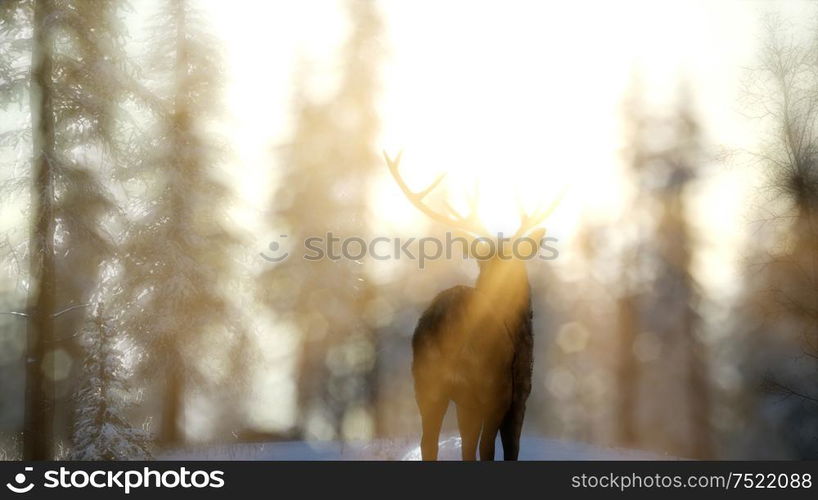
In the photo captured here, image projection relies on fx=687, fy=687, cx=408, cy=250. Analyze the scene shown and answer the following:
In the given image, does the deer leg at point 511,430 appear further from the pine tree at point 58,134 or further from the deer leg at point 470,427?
the pine tree at point 58,134

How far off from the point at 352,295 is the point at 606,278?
26.0ft

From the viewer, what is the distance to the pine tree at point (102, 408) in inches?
479

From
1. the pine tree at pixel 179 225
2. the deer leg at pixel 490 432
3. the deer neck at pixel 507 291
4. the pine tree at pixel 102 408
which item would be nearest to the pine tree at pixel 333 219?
the pine tree at pixel 179 225

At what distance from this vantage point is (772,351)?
78.4ft

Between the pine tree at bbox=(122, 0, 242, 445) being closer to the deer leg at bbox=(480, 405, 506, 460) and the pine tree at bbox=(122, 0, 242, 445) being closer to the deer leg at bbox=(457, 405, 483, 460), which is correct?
the deer leg at bbox=(457, 405, 483, 460)

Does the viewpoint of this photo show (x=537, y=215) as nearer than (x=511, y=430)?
No

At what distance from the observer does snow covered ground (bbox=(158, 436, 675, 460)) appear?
14164mm

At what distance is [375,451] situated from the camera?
1513 centimetres

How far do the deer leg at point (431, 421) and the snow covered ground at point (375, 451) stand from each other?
5.11m

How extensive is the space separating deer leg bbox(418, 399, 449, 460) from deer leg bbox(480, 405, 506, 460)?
0.58m

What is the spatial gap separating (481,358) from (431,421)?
1021 mm

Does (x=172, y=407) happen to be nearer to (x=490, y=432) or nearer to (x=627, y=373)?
(x=490, y=432)
